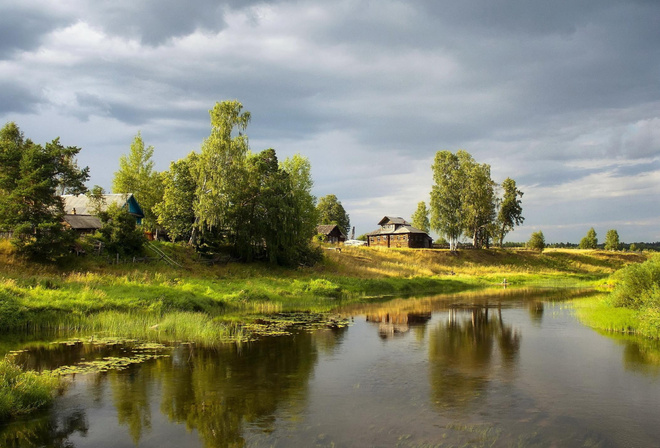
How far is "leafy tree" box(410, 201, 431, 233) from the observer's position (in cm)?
12169

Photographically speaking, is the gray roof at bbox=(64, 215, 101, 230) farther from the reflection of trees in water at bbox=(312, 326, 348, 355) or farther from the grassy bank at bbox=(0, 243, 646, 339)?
the reflection of trees in water at bbox=(312, 326, 348, 355)

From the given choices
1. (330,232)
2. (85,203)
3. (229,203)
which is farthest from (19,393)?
(330,232)

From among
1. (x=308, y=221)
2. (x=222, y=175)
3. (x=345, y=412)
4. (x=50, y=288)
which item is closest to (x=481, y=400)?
(x=345, y=412)

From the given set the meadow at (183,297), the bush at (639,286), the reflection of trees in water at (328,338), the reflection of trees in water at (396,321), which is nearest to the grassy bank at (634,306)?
the bush at (639,286)

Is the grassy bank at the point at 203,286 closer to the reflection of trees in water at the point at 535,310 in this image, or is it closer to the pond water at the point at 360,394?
the pond water at the point at 360,394

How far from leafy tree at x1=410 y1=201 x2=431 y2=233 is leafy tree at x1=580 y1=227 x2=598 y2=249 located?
47.7 metres

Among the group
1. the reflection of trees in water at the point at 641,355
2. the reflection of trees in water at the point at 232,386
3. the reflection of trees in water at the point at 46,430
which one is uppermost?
the reflection of trees in water at the point at 46,430

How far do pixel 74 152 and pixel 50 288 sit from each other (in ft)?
49.5

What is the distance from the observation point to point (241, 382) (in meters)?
15.8

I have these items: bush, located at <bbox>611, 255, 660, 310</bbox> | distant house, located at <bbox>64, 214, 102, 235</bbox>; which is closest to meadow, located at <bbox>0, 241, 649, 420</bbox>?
bush, located at <bbox>611, 255, 660, 310</bbox>

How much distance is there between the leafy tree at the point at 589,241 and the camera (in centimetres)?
12912

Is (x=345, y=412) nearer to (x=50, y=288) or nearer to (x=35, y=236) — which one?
(x=50, y=288)

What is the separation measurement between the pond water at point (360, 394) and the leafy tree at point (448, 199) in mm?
57338

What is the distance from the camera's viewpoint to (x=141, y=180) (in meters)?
63.8
